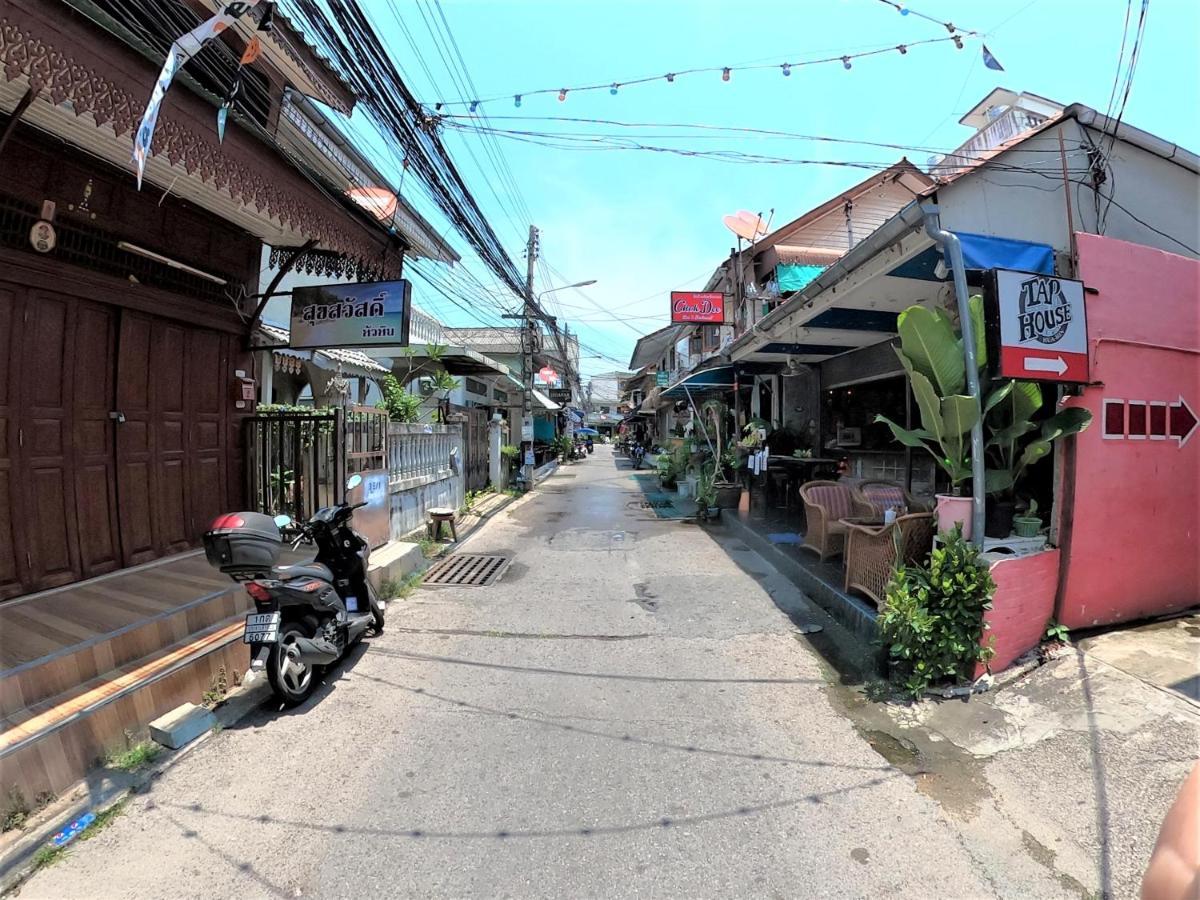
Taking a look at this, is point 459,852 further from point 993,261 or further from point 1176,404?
point 1176,404

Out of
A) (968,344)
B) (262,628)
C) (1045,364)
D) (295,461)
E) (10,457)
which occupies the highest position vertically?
(968,344)

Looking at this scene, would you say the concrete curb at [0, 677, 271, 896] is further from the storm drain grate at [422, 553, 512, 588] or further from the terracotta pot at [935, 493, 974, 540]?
the terracotta pot at [935, 493, 974, 540]

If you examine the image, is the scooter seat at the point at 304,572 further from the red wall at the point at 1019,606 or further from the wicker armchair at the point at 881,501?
the wicker armchair at the point at 881,501

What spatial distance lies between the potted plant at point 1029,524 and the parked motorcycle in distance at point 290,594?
4.84 meters

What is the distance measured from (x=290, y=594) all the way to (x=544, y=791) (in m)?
1.88

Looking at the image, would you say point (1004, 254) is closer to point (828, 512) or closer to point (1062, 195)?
point (1062, 195)

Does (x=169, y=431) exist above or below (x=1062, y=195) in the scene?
below

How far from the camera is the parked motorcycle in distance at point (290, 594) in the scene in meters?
3.10

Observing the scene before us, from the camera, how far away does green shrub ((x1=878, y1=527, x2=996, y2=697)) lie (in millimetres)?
3555

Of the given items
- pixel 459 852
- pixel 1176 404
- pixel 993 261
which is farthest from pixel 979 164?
pixel 459 852

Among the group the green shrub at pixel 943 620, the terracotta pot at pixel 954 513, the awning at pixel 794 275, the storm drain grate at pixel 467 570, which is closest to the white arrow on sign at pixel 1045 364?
the terracotta pot at pixel 954 513

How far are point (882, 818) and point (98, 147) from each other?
19.9 feet

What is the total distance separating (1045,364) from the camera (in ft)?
12.5

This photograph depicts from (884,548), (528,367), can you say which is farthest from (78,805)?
(528,367)
